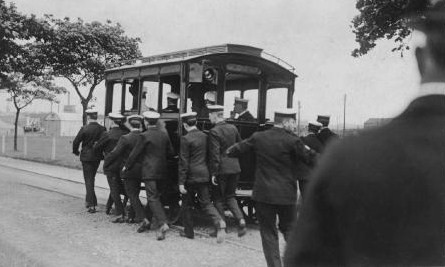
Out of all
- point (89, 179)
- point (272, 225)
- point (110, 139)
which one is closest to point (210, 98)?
point (110, 139)

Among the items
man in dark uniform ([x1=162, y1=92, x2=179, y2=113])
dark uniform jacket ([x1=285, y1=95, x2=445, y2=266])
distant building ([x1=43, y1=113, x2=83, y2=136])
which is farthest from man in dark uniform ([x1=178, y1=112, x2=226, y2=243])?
distant building ([x1=43, y1=113, x2=83, y2=136])

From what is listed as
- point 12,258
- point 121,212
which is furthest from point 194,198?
point 12,258

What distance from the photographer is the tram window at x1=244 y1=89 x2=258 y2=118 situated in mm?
10422

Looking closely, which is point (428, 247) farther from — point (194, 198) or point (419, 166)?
point (194, 198)

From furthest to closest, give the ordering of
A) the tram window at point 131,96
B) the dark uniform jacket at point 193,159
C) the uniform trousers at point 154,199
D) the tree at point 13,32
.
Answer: the tree at point 13,32, the tram window at point 131,96, the uniform trousers at point 154,199, the dark uniform jacket at point 193,159

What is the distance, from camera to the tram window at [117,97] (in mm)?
11836

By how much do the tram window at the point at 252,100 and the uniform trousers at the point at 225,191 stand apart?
185cm

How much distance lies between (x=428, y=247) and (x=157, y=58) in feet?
31.5

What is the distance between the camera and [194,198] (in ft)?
31.2

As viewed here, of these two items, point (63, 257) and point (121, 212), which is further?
point (121, 212)

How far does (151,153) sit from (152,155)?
37 mm

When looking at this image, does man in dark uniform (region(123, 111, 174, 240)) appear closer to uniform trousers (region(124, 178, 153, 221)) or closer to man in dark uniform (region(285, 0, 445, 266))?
uniform trousers (region(124, 178, 153, 221))

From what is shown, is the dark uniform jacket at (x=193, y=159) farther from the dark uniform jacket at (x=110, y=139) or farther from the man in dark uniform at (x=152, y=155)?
the dark uniform jacket at (x=110, y=139)

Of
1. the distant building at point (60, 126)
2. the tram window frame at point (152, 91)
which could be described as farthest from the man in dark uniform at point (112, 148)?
the distant building at point (60, 126)
